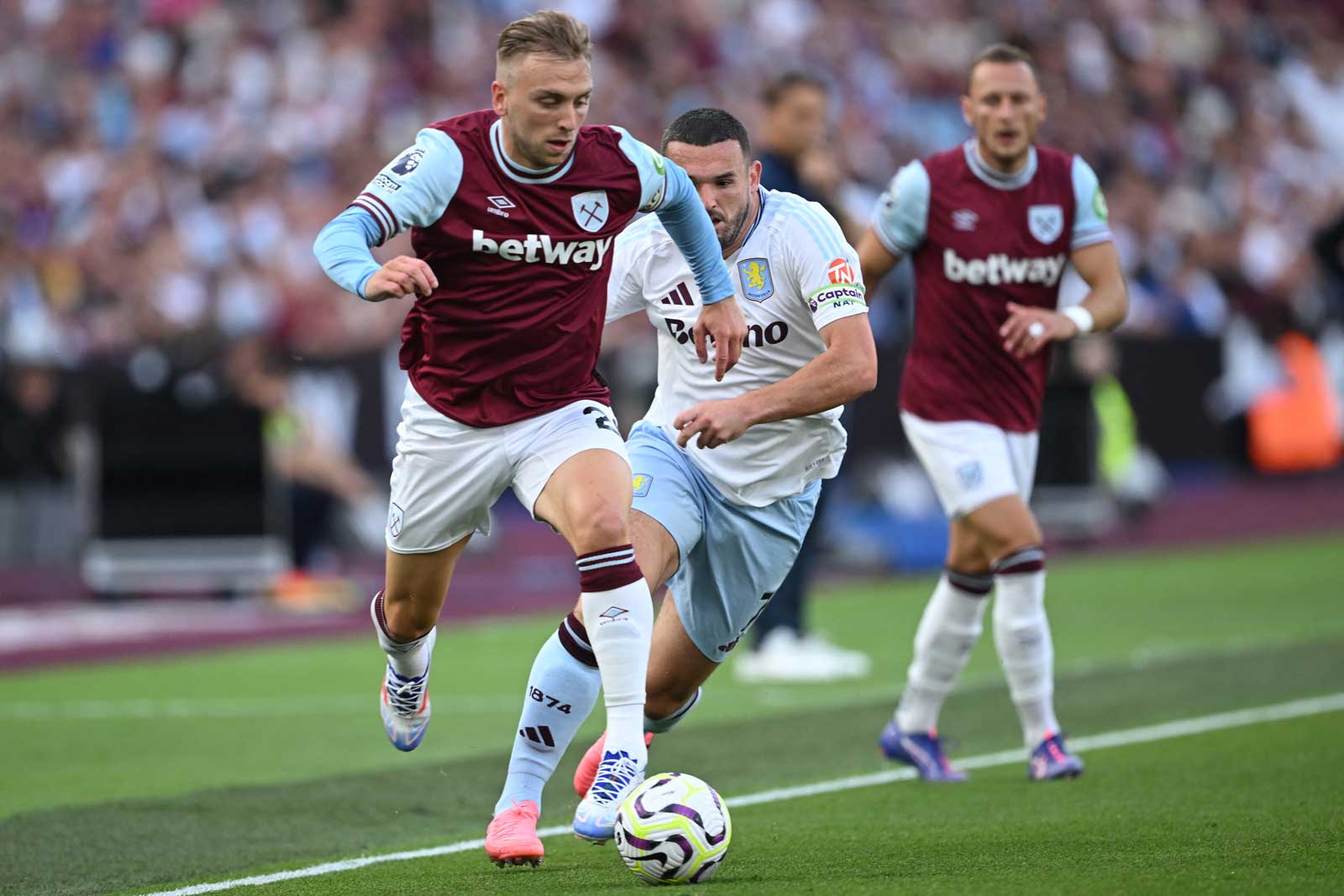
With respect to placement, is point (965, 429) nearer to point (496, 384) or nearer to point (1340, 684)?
point (496, 384)

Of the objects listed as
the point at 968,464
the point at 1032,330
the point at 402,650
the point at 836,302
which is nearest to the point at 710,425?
the point at 836,302

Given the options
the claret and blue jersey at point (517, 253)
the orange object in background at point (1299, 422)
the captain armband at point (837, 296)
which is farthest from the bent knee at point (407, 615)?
the orange object in background at point (1299, 422)

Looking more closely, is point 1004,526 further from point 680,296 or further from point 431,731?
point 431,731

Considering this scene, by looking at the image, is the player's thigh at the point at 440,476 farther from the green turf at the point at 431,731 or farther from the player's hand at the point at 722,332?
the green turf at the point at 431,731

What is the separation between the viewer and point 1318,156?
2712 centimetres

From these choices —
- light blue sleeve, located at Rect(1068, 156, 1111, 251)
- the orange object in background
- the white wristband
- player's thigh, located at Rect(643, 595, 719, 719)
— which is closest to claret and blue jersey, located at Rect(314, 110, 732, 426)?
player's thigh, located at Rect(643, 595, 719, 719)

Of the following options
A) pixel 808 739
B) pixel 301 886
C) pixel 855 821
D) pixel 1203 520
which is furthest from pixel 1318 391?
pixel 301 886

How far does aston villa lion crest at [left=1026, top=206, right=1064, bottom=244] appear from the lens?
308 inches

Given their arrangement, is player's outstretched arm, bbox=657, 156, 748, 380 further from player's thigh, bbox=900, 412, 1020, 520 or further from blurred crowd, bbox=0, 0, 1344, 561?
blurred crowd, bbox=0, 0, 1344, 561

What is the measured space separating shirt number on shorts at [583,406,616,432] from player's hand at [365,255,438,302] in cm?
96

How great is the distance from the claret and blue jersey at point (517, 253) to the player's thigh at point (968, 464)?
1810 millimetres

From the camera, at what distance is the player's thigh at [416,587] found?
6414mm

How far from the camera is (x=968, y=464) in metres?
7.66

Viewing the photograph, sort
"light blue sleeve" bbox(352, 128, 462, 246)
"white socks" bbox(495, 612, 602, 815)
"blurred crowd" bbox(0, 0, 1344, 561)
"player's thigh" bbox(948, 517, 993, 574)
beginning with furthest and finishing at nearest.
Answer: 1. "blurred crowd" bbox(0, 0, 1344, 561)
2. "player's thigh" bbox(948, 517, 993, 574)
3. "white socks" bbox(495, 612, 602, 815)
4. "light blue sleeve" bbox(352, 128, 462, 246)
